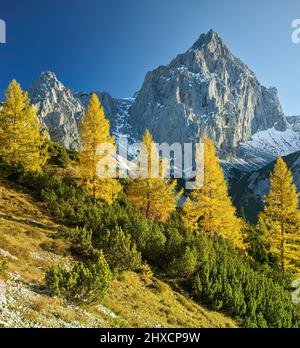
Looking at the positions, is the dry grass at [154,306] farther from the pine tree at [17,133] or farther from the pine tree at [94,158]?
the pine tree at [17,133]

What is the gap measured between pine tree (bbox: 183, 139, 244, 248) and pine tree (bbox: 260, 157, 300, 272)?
10.7 feet

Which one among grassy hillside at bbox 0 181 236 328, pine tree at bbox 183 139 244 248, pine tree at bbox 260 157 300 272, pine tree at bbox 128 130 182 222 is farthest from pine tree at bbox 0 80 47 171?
pine tree at bbox 260 157 300 272

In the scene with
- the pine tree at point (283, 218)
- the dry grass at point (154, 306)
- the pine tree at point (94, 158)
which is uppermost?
the pine tree at point (94, 158)

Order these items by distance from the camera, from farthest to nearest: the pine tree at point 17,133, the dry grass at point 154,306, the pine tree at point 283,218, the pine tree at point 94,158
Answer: the pine tree at point 17,133
the pine tree at point 283,218
the pine tree at point 94,158
the dry grass at point 154,306

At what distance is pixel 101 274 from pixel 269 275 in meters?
16.7

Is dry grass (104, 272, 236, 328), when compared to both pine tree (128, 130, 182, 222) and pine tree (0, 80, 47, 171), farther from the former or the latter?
pine tree (0, 80, 47, 171)

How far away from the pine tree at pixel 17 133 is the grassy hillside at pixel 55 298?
328 inches

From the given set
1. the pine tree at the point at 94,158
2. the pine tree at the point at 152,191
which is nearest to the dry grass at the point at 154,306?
the pine tree at the point at 94,158

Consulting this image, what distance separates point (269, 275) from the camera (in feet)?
78.2

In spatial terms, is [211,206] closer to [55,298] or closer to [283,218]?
[283,218]

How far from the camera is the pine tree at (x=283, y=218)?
26.9 metres

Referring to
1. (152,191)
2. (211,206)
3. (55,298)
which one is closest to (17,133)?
(152,191)
